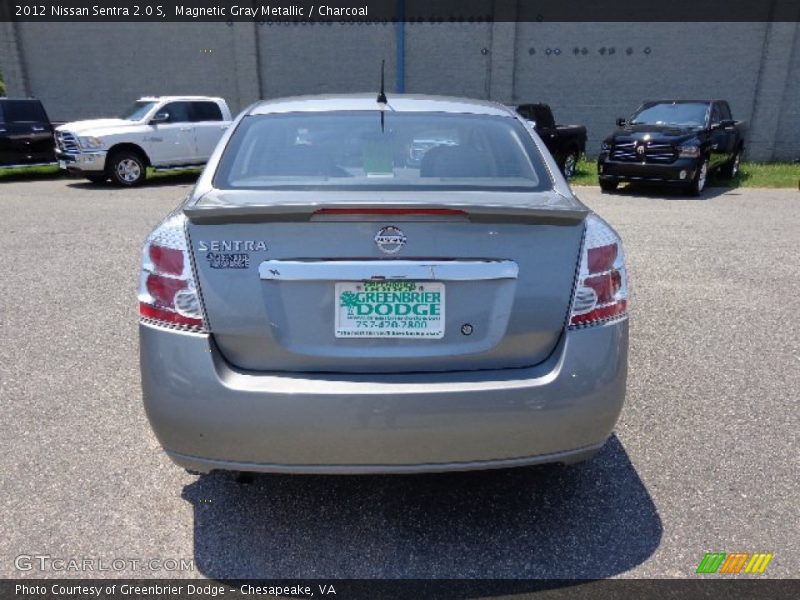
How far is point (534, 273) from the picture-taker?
7.10 feet

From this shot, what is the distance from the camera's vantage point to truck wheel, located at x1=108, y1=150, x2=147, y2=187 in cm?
1331

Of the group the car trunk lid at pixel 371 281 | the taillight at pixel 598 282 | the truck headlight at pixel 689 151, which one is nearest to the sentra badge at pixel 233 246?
the car trunk lid at pixel 371 281

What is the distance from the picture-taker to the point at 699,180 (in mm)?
12031

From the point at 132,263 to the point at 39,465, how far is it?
3995 millimetres

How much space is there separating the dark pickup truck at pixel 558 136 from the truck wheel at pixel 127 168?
8.95m

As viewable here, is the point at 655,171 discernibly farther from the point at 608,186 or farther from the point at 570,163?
the point at 570,163

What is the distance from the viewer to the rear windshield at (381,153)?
2.55 m

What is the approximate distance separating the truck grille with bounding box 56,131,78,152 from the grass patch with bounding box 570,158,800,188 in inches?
447

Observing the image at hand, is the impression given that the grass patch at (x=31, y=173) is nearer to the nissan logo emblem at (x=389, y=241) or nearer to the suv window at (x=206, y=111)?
the suv window at (x=206, y=111)

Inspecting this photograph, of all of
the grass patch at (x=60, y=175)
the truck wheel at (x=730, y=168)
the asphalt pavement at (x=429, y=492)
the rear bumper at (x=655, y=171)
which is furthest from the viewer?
the grass patch at (x=60, y=175)

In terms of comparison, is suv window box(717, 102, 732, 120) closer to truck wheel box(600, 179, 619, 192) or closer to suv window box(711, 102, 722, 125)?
suv window box(711, 102, 722, 125)

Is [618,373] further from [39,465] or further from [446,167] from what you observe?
[39,465]
